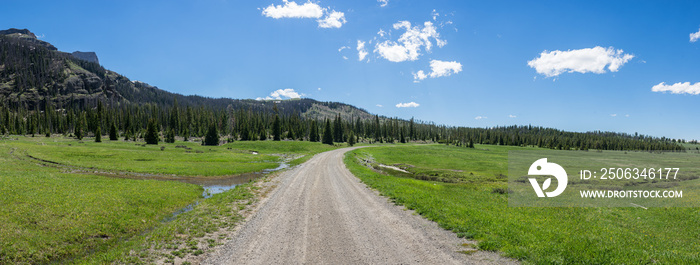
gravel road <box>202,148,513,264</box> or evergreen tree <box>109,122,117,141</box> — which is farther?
evergreen tree <box>109,122,117,141</box>

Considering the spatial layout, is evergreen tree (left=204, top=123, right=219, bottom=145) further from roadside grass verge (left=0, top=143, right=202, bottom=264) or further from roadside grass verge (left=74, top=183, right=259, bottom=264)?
roadside grass verge (left=74, top=183, right=259, bottom=264)

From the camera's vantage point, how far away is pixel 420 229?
A: 1287cm

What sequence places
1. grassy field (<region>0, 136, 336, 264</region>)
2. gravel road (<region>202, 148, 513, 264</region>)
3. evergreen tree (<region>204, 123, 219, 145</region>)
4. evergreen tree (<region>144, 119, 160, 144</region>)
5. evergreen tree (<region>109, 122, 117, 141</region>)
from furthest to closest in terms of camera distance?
evergreen tree (<region>109, 122, 117, 141</region>)
evergreen tree (<region>204, 123, 219, 145</region>)
evergreen tree (<region>144, 119, 160, 144</region>)
grassy field (<region>0, 136, 336, 264</region>)
gravel road (<region>202, 148, 513, 264</region>)

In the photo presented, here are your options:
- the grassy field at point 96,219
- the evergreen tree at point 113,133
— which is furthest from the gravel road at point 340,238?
the evergreen tree at point 113,133

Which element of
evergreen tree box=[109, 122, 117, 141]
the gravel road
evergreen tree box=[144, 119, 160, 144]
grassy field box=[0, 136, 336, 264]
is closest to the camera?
the gravel road

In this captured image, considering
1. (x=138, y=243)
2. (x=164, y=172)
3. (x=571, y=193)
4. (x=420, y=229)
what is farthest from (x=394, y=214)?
(x=164, y=172)

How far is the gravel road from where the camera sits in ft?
31.8

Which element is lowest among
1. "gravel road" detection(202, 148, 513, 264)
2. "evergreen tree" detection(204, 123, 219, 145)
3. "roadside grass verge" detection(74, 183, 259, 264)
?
"roadside grass verge" detection(74, 183, 259, 264)

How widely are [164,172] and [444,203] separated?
34.9 m

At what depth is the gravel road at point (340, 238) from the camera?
968 cm

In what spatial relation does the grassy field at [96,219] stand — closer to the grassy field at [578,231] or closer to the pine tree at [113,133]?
the grassy field at [578,231]

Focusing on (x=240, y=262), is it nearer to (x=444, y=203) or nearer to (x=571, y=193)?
(x=444, y=203)

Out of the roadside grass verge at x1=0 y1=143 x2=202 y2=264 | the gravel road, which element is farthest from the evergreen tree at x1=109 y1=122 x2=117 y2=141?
the gravel road

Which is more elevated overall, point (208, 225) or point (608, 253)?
point (608, 253)
